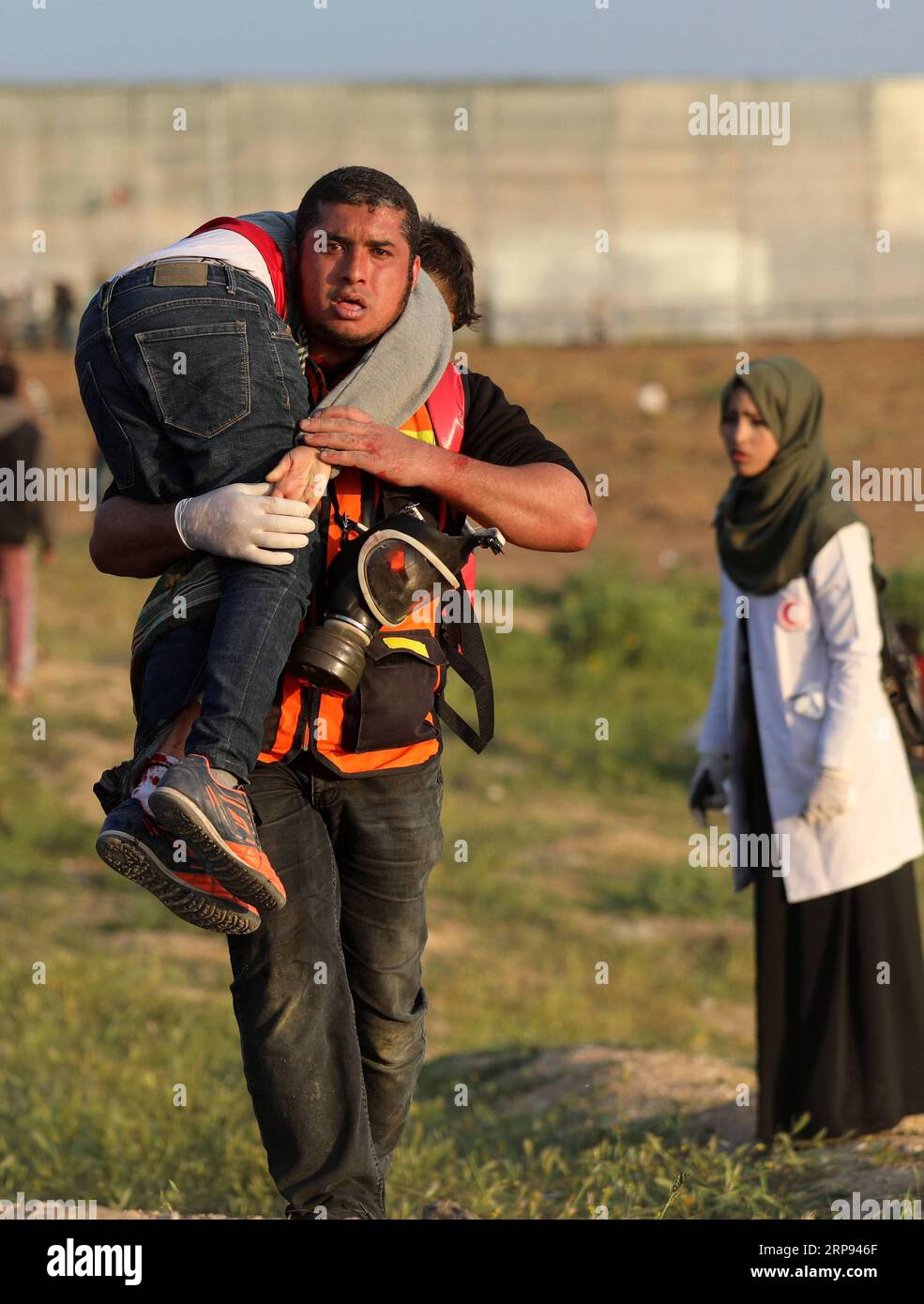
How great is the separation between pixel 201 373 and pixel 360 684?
0.61 meters

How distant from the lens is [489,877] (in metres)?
8.86

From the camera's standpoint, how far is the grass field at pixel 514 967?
15.4 ft

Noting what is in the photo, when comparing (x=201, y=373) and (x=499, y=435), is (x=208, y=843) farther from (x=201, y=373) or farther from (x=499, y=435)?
(x=499, y=435)

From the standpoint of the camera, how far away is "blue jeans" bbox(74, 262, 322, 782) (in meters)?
2.82

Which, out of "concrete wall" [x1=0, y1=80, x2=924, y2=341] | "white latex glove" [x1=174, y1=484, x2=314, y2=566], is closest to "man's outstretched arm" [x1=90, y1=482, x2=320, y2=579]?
"white latex glove" [x1=174, y1=484, x2=314, y2=566]

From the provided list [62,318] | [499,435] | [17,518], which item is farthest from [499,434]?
[62,318]

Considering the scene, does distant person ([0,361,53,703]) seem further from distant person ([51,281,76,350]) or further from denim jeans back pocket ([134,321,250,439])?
distant person ([51,281,76,350])

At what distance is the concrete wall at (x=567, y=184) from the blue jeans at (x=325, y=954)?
1118 inches

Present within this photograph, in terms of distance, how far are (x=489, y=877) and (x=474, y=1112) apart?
334cm

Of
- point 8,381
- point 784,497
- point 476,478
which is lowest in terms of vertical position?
point 476,478

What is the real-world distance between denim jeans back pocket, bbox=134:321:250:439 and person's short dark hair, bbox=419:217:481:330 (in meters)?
0.65

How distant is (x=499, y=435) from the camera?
3258 mm

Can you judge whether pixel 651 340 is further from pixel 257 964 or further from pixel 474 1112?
pixel 257 964
